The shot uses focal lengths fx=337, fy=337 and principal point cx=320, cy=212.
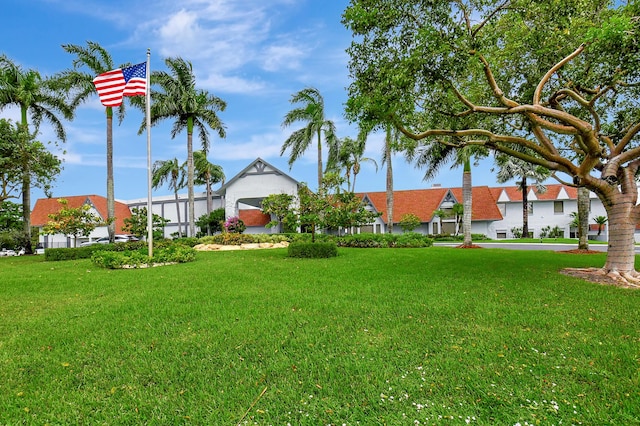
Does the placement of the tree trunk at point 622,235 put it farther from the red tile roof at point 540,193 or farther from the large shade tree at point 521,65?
Answer: the red tile roof at point 540,193

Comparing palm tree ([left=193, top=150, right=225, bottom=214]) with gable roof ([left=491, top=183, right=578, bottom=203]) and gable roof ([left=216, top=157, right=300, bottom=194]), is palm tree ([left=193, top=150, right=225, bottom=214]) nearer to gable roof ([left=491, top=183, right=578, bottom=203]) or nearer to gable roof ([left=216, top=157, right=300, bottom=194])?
gable roof ([left=216, top=157, right=300, bottom=194])

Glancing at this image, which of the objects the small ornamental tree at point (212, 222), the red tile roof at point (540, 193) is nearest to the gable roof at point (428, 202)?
the red tile roof at point (540, 193)

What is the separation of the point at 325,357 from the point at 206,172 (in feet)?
121

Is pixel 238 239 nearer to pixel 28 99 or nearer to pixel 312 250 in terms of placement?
pixel 312 250

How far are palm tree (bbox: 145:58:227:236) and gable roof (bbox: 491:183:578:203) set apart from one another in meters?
31.9

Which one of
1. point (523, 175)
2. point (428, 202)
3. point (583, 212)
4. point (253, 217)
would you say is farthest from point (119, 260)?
point (523, 175)

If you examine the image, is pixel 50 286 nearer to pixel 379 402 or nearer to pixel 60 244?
pixel 379 402

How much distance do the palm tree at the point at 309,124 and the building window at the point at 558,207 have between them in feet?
89.6

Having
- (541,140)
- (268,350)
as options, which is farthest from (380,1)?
(268,350)

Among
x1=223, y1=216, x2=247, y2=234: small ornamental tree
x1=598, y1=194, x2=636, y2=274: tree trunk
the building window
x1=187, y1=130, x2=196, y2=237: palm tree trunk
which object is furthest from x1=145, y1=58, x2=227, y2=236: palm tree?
the building window

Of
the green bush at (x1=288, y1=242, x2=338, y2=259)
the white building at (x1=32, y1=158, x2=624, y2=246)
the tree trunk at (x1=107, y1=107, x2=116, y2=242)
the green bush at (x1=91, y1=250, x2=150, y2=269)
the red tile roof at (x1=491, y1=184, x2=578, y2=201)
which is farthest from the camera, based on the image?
the red tile roof at (x1=491, y1=184, x2=578, y2=201)

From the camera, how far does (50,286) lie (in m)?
9.12

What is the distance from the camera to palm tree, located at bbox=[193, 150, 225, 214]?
36.3 meters

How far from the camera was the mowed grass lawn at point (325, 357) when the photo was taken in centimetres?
300
